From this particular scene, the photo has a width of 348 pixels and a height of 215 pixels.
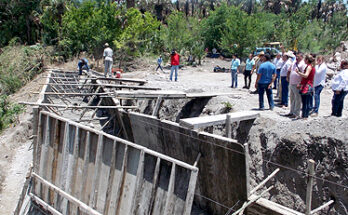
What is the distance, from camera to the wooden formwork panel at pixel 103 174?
527 cm

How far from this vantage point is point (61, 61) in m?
27.9

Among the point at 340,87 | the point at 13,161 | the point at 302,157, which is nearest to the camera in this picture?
the point at 302,157

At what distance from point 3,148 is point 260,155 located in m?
9.46

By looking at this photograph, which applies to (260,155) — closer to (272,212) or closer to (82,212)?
(272,212)

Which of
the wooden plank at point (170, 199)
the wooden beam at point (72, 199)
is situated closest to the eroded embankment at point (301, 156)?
the wooden plank at point (170, 199)

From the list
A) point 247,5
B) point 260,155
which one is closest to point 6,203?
point 260,155

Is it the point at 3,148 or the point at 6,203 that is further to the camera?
the point at 3,148

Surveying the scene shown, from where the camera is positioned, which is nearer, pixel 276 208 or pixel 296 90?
pixel 276 208

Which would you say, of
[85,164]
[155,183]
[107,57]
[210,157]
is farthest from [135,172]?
[107,57]

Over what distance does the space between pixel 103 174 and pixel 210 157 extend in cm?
210

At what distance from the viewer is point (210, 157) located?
649 cm

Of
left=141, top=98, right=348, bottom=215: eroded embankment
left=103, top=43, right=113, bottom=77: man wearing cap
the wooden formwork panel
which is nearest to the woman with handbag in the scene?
left=141, top=98, right=348, bottom=215: eroded embankment

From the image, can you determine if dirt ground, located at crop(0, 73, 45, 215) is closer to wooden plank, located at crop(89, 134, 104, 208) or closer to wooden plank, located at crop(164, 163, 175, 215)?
wooden plank, located at crop(89, 134, 104, 208)

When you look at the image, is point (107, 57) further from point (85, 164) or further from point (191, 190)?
point (191, 190)
